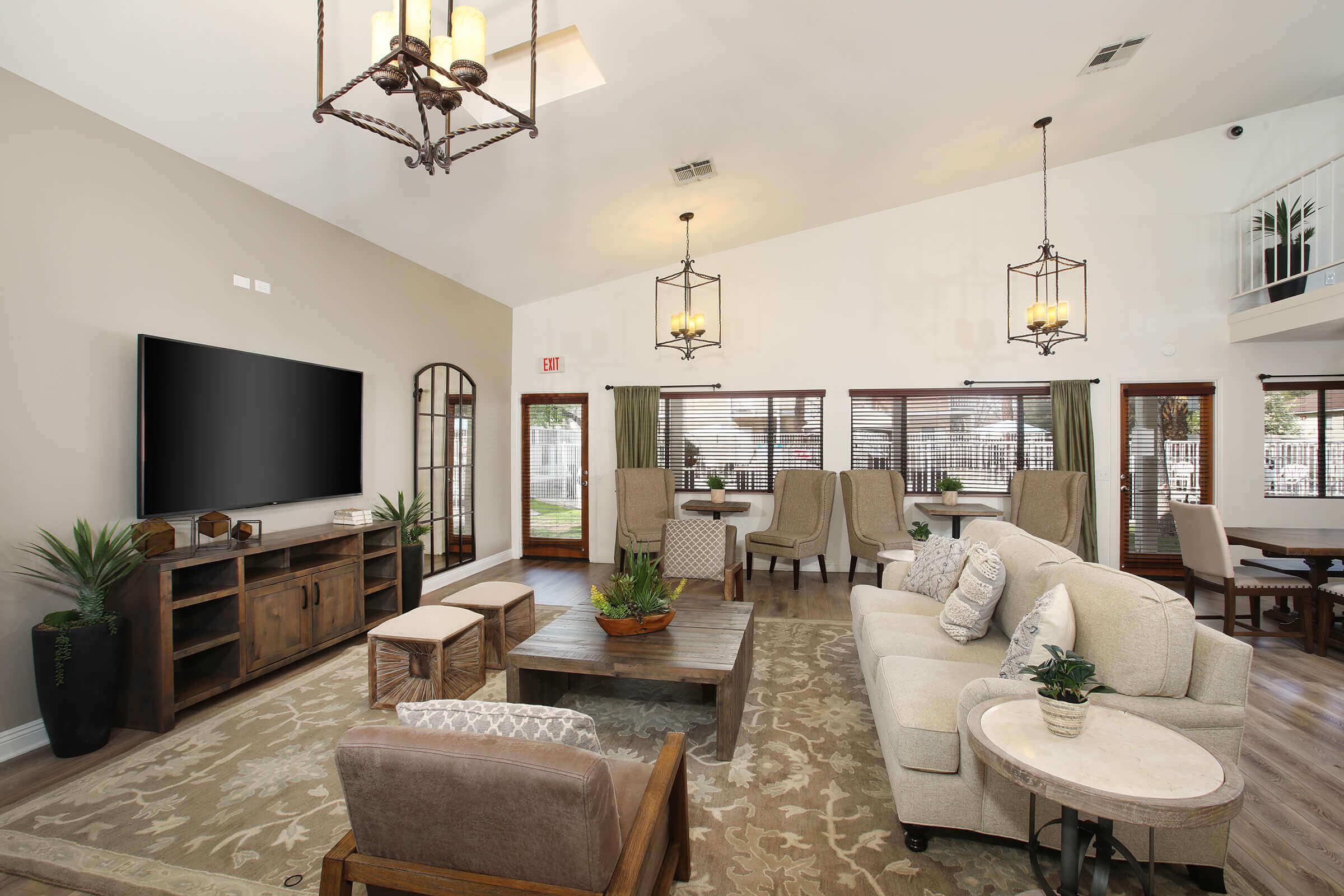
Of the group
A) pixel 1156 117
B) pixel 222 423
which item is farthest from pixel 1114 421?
pixel 222 423

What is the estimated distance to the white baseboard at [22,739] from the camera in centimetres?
248

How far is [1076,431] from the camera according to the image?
574 centimetres

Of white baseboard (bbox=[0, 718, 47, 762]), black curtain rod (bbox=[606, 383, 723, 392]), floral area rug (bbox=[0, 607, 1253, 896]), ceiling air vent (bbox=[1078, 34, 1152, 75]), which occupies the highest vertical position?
ceiling air vent (bbox=[1078, 34, 1152, 75])

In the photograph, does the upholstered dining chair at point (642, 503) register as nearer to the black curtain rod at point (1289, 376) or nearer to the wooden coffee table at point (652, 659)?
the wooden coffee table at point (652, 659)

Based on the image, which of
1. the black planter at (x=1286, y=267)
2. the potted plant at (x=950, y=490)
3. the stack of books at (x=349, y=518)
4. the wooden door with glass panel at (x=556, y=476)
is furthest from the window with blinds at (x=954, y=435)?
the stack of books at (x=349, y=518)

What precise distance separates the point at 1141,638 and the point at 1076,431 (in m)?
4.72

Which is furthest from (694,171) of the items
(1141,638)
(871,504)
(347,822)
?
(347,822)

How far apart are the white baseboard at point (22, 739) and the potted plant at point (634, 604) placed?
2.45 m

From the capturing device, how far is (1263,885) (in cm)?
176

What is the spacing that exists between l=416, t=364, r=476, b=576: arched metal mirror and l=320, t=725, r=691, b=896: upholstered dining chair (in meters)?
4.14

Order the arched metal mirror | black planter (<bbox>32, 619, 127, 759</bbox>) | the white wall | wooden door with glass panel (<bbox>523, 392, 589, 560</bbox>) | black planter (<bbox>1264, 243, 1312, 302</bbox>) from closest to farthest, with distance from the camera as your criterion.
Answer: black planter (<bbox>32, 619, 127, 759</bbox>), black planter (<bbox>1264, 243, 1312, 302</bbox>), the arched metal mirror, the white wall, wooden door with glass panel (<bbox>523, 392, 589, 560</bbox>)

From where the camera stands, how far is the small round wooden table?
49.8 inches

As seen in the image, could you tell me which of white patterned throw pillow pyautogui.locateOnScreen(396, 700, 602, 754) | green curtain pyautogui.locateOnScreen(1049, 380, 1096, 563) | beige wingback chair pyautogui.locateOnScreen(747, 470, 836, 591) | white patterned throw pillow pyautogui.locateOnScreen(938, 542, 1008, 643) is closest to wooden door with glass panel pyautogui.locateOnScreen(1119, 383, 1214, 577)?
green curtain pyautogui.locateOnScreen(1049, 380, 1096, 563)

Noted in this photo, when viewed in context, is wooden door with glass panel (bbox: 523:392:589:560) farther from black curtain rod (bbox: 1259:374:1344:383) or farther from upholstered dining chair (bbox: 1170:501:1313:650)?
black curtain rod (bbox: 1259:374:1344:383)
